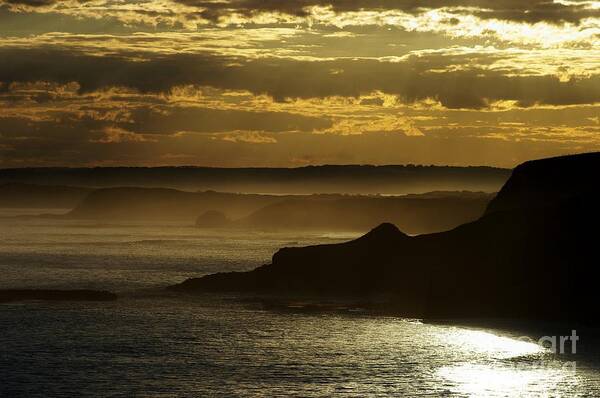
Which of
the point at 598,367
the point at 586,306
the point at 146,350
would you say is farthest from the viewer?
the point at 586,306

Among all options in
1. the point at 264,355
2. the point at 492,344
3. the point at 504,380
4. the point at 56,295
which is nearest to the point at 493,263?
the point at 492,344

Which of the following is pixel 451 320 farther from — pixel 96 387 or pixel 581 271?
pixel 96 387

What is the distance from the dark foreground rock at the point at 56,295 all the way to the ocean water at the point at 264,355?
791 centimetres

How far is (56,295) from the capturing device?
143250 millimetres

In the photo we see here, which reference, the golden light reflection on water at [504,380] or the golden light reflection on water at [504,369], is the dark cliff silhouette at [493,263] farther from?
the golden light reflection on water at [504,380]

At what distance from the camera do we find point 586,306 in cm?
10875

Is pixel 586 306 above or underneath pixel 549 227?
underneath

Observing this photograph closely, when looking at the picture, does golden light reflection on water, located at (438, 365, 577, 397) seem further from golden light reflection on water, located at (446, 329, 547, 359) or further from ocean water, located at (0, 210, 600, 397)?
golden light reflection on water, located at (446, 329, 547, 359)

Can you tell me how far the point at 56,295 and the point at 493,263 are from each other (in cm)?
5731

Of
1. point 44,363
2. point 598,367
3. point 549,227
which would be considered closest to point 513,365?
point 598,367

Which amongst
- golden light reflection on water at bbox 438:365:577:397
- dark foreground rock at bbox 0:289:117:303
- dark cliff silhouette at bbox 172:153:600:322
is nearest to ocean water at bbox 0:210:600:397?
golden light reflection on water at bbox 438:365:577:397

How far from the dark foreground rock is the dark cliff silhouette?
1216 cm

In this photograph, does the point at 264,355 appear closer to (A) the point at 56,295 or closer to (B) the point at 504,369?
(B) the point at 504,369

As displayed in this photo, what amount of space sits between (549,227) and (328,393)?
46383 millimetres
